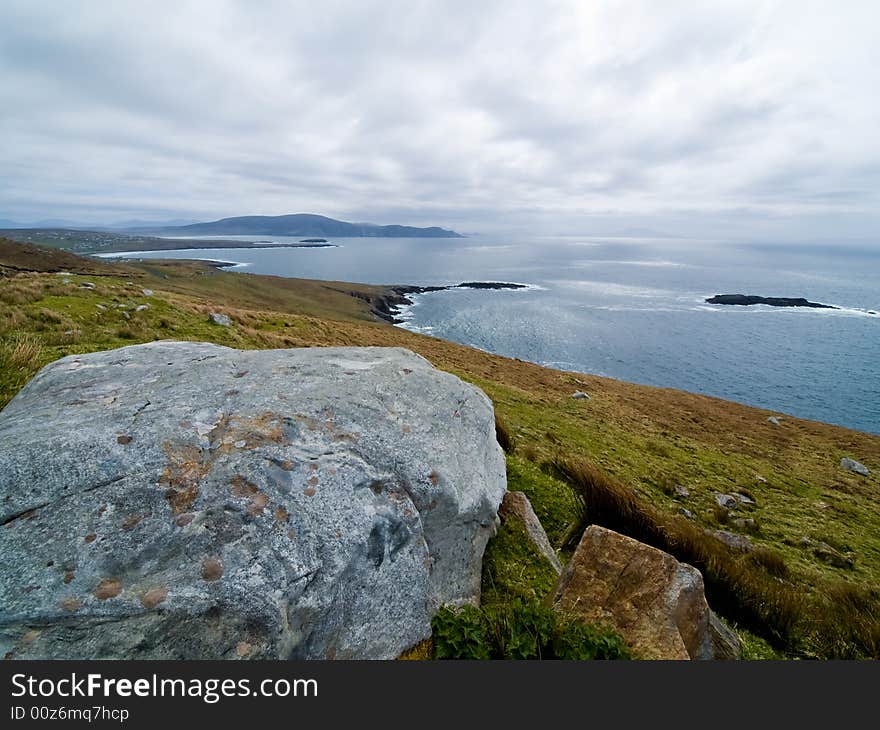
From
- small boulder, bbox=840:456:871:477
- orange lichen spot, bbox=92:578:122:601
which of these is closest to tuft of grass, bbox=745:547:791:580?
orange lichen spot, bbox=92:578:122:601

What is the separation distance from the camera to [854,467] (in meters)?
28.3

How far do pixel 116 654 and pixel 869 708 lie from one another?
6380mm

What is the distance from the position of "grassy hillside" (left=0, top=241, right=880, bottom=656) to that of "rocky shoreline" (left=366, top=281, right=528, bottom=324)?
60143 mm

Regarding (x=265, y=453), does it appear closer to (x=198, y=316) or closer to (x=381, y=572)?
(x=381, y=572)

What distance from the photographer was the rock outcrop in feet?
16.1

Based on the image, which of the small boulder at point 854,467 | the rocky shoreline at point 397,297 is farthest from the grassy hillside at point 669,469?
the rocky shoreline at point 397,297

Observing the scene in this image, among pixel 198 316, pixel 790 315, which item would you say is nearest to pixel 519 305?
pixel 790 315

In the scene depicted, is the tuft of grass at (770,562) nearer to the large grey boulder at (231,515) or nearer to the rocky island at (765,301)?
the large grey boulder at (231,515)

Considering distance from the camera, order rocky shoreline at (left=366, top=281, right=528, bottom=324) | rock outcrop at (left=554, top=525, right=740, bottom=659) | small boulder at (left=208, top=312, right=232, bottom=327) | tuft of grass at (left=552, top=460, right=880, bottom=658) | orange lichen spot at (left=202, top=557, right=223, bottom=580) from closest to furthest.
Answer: orange lichen spot at (left=202, top=557, right=223, bottom=580) → rock outcrop at (left=554, top=525, right=740, bottom=659) → tuft of grass at (left=552, top=460, right=880, bottom=658) → small boulder at (left=208, top=312, right=232, bottom=327) → rocky shoreline at (left=366, top=281, right=528, bottom=324)

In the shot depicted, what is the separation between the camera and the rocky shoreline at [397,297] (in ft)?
351

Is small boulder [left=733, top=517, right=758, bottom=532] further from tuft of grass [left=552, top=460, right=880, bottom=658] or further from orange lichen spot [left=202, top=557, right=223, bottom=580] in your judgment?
orange lichen spot [left=202, top=557, right=223, bottom=580]

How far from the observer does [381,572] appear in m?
4.70

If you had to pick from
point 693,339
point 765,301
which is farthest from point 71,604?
point 765,301

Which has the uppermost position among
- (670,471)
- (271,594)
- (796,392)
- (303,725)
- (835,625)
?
(271,594)
